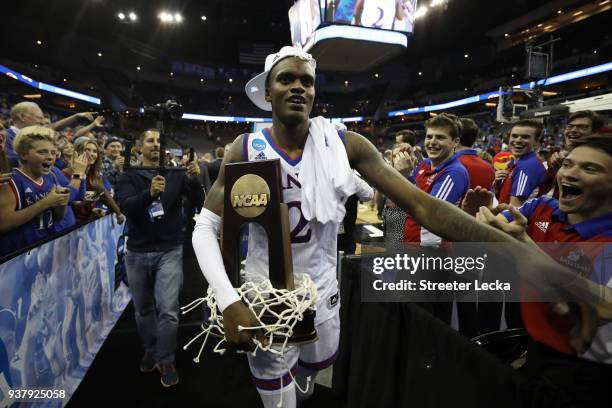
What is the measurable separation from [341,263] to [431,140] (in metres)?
1.45

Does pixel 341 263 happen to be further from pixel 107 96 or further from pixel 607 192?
pixel 107 96

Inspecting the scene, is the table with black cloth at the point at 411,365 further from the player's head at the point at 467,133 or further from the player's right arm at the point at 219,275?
the player's head at the point at 467,133

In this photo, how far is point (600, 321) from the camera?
1105 mm

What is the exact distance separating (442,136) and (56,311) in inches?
140

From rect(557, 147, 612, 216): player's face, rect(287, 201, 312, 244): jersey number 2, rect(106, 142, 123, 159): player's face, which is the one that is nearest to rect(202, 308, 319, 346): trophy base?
rect(287, 201, 312, 244): jersey number 2

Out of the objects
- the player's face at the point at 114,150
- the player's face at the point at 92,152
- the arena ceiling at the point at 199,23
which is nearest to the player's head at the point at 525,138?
the player's face at the point at 92,152

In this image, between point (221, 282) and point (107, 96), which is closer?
point (221, 282)

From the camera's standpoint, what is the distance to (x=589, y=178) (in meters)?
1.46

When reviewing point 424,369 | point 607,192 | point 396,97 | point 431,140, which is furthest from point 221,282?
point 396,97

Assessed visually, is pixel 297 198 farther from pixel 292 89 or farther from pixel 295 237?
pixel 292 89

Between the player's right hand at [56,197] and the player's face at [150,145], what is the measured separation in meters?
0.73

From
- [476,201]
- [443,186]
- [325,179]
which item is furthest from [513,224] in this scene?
[443,186]

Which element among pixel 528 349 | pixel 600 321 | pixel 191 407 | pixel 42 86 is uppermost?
pixel 42 86

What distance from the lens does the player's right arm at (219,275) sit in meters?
1.26
